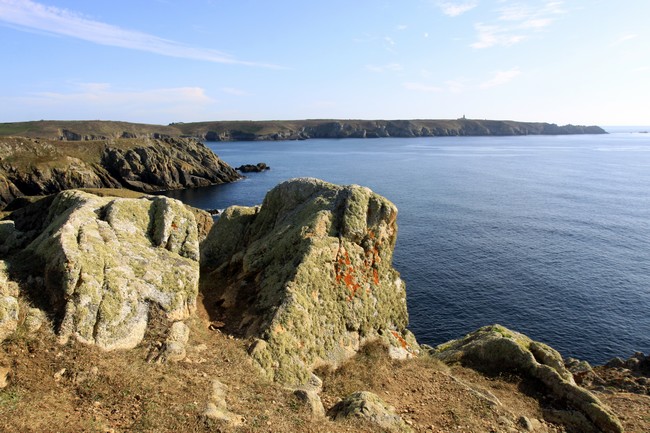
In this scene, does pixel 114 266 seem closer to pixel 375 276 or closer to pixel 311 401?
pixel 311 401

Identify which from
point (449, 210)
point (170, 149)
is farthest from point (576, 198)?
point (170, 149)

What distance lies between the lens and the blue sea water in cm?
4678

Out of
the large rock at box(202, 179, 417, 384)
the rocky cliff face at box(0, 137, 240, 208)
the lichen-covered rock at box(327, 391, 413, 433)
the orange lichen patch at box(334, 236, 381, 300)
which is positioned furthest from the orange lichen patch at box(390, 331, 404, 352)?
the rocky cliff face at box(0, 137, 240, 208)

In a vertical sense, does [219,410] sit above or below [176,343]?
below

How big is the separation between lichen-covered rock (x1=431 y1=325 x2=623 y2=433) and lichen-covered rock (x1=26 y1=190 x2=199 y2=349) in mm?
18565

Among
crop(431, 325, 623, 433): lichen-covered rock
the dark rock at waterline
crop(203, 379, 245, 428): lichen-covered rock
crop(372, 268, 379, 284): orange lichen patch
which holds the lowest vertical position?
crop(431, 325, 623, 433): lichen-covered rock

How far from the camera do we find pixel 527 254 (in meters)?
65.8

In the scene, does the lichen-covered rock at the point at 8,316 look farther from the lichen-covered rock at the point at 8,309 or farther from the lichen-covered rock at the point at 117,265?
the lichen-covered rock at the point at 117,265

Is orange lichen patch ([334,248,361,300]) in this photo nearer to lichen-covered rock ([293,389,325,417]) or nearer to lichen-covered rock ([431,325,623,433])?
lichen-covered rock ([293,389,325,417])

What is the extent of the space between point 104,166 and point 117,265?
128654 millimetres

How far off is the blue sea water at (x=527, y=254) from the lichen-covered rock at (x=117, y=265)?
3138 cm

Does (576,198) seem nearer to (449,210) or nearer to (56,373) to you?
(449,210)

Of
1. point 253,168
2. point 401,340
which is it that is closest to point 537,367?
point 401,340

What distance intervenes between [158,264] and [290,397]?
29.5ft
